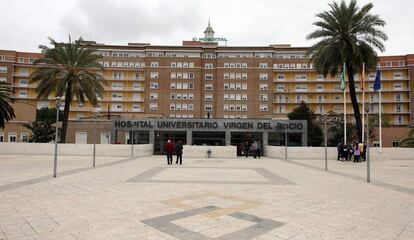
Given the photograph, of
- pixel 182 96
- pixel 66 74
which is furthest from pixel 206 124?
pixel 182 96

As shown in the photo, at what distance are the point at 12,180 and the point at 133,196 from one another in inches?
253

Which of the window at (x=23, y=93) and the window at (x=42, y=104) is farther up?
the window at (x=23, y=93)

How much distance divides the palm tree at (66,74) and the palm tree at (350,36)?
78.1 ft

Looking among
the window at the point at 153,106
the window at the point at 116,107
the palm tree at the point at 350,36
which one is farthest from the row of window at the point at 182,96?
the palm tree at the point at 350,36

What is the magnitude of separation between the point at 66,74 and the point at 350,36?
28539 mm

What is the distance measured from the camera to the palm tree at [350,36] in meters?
28.4

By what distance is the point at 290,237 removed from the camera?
228 inches

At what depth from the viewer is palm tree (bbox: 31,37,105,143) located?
107 feet

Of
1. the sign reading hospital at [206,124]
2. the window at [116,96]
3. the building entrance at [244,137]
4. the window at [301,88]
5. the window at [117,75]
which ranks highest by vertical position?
the window at [117,75]

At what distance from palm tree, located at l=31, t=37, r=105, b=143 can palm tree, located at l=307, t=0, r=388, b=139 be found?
23808 mm

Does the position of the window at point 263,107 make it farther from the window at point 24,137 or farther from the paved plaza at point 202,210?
the paved plaza at point 202,210

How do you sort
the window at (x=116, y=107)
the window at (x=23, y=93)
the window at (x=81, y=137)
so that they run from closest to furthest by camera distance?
the window at (x=81, y=137) → the window at (x=23, y=93) → the window at (x=116, y=107)

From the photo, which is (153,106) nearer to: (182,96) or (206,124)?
(182,96)

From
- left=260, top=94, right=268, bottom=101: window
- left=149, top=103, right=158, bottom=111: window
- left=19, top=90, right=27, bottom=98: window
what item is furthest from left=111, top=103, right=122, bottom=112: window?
left=260, top=94, right=268, bottom=101: window
